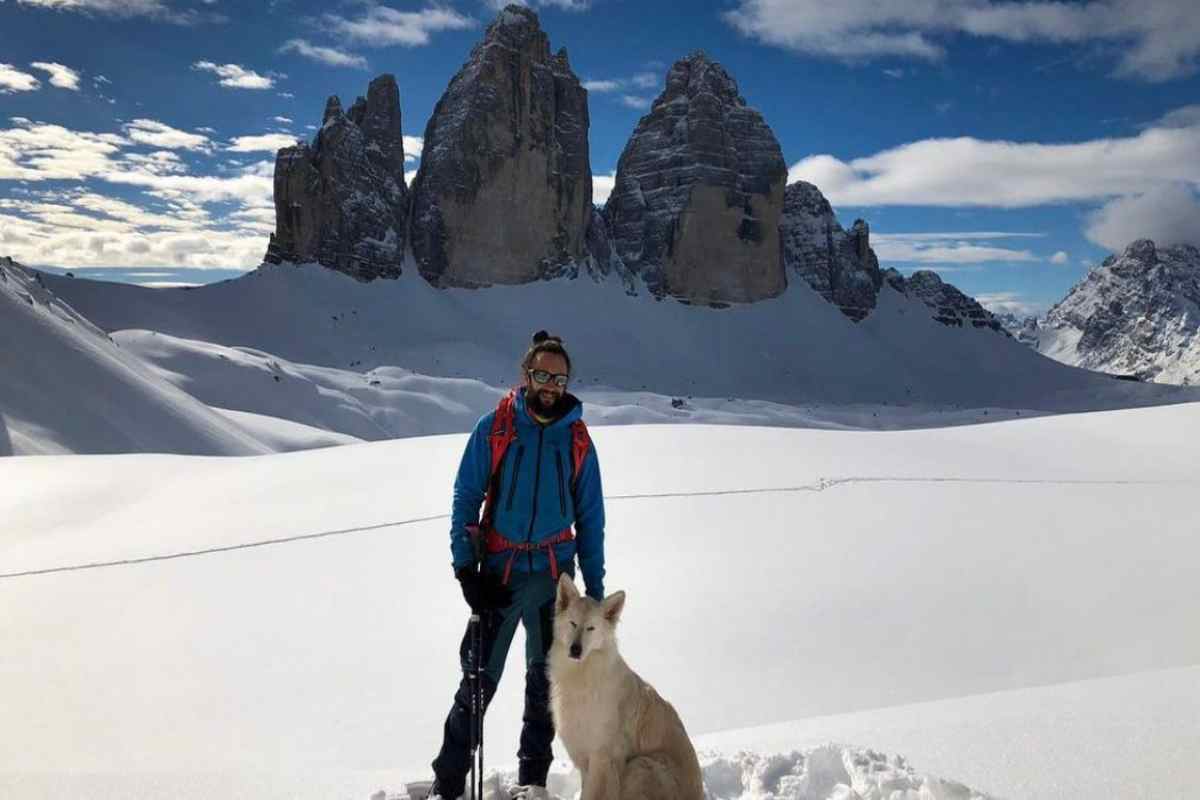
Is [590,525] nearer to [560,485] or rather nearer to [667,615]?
[560,485]

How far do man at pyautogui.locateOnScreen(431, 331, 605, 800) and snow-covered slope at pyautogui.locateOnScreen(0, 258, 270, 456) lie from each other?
62.3 feet

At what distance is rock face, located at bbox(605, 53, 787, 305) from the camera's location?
3258 inches

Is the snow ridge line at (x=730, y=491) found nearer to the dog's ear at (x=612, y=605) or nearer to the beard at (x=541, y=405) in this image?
the beard at (x=541, y=405)

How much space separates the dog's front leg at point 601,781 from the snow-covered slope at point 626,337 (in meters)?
54.8

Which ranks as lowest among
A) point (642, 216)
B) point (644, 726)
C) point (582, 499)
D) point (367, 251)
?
point (644, 726)

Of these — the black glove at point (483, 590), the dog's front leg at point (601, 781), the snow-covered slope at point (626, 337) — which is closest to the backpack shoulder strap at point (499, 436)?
the black glove at point (483, 590)

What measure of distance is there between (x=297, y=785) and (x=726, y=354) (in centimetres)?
7549

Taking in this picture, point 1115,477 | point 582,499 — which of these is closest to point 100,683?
point 582,499

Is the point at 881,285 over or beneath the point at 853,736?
over

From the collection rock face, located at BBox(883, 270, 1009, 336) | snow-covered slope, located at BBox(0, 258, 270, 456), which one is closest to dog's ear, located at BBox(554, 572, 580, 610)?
snow-covered slope, located at BBox(0, 258, 270, 456)

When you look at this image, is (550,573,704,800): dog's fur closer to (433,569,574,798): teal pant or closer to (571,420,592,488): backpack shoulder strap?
(433,569,574,798): teal pant

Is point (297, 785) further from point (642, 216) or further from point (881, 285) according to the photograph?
point (881, 285)

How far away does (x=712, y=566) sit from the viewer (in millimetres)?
7035

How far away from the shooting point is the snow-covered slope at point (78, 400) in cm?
1955
